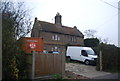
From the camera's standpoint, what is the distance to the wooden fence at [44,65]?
26.6 feet

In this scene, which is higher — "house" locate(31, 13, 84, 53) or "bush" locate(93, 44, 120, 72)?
"house" locate(31, 13, 84, 53)

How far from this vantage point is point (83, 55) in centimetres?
1956

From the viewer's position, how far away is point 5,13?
7.70m

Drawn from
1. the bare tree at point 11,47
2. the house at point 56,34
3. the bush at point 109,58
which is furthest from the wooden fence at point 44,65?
the house at point 56,34

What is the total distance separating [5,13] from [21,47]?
2.04 metres

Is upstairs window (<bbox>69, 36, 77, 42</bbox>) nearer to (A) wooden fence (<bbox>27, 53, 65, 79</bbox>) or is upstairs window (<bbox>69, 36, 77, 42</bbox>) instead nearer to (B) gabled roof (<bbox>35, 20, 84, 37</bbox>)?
(B) gabled roof (<bbox>35, 20, 84, 37</bbox>)

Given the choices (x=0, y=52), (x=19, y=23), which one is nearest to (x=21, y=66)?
(x=0, y=52)

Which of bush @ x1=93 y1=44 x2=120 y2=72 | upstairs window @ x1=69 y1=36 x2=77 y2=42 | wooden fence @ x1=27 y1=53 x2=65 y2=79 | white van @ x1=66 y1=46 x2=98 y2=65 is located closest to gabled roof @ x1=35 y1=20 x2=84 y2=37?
upstairs window @ x1=69 y1=36 x2=77 y2=42

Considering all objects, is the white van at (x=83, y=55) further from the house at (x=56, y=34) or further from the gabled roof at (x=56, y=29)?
the gabled roof at (x=56, y=29)

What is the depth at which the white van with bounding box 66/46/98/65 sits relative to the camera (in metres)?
18.5

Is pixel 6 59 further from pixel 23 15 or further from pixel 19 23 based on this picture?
pixel 23 15

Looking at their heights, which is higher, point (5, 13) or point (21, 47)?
point (5, 13)

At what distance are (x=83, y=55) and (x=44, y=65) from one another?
1175 centimetres

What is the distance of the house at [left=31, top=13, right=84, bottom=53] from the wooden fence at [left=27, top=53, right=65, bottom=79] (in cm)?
1829
